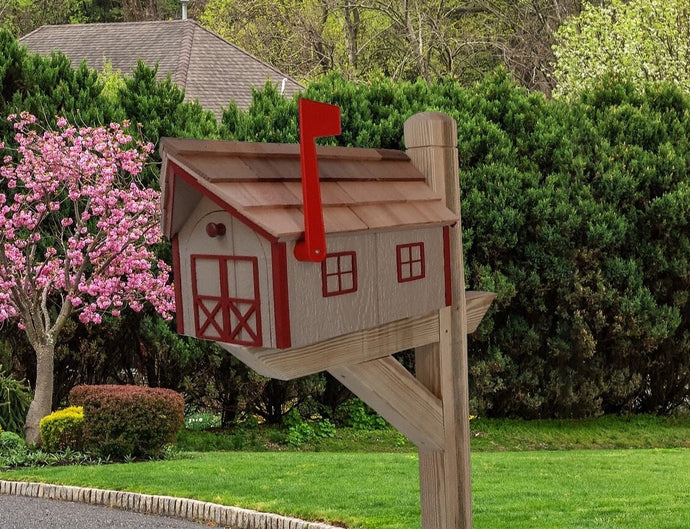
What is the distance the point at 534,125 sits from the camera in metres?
11.4

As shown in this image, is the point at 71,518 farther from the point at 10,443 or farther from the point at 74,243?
the point at 74,243

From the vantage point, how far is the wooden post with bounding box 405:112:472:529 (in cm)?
310

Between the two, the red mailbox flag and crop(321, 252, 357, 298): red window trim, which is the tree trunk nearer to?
crop(321, 252, 357, 298): red window trim

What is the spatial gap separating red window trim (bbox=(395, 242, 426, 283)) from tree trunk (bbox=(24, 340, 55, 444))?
26.8ft

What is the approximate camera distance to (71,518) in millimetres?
A: 7551

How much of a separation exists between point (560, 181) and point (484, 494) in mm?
5114

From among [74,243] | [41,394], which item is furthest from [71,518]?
[74,243]

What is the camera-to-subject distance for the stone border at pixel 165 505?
6.69 m

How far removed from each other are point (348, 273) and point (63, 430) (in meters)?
7.73

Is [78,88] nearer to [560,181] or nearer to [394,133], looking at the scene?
[394,133]

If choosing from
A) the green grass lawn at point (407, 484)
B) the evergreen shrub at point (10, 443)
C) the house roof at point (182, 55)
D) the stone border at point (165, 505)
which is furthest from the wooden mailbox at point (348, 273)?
the house roof at point (182, 55)

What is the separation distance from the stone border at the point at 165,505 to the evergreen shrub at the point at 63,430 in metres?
1.20

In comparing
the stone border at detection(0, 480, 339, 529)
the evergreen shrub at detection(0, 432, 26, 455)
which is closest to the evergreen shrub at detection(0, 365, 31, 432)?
the evergreen shrub at detection(0, 432, 26, 455)

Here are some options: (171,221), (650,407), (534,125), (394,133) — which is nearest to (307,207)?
(171,221)
